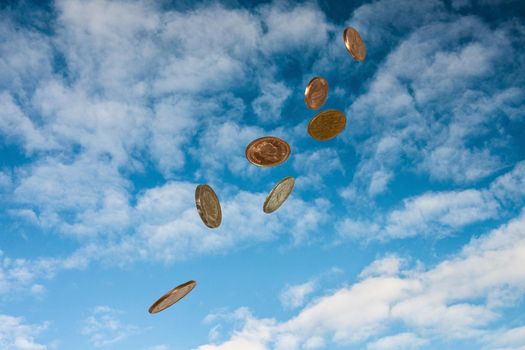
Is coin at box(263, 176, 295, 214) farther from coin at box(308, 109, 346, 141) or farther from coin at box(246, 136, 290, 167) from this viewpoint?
coin at box(308, 109, 346, 141)

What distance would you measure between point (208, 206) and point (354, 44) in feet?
28.0

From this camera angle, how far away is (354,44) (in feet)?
45.4

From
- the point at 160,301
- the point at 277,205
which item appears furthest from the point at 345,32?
the point at 160,301

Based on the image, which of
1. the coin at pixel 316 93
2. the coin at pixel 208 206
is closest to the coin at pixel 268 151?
the coin at pixel 316 93

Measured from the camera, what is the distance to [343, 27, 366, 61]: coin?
43.8ft

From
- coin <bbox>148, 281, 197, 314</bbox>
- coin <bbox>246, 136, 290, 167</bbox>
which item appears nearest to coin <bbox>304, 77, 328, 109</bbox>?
coin <bbox>246, 136, 290, 167</bbox>

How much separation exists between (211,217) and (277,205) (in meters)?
3.18

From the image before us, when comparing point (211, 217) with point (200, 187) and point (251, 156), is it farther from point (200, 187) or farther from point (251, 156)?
point (251, 156)

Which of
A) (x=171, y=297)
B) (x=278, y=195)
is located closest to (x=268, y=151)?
(x=278, y=195)

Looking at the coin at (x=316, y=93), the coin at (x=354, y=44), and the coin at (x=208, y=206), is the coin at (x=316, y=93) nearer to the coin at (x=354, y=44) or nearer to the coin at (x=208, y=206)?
the coin at (x=354, y=44)

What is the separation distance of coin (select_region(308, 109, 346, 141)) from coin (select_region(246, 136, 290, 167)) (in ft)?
4.10

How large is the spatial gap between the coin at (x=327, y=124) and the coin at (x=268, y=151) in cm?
125

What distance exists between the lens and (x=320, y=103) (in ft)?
44.7

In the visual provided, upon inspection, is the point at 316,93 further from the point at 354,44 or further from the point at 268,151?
the point at 268,151
